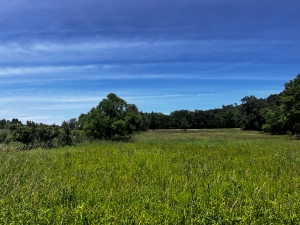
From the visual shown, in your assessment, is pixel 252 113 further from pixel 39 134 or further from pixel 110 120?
pixel 39 134

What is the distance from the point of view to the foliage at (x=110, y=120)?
1096 inches

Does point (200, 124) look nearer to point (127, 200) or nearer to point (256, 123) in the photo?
point (256, 123)

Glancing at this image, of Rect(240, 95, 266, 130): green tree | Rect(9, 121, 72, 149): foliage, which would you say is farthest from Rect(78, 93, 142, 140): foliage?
Rect(240, 95, 266, 130): green tree

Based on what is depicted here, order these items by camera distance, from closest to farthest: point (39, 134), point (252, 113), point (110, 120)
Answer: point (39, 134)
point (110, 120)
point (252, 113)

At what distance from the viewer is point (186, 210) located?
4.11 meters

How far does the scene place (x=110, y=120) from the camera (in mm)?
28016

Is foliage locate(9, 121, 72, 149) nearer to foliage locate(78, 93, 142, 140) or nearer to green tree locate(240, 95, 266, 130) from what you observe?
foliage locate(78, 93, 142, 140)

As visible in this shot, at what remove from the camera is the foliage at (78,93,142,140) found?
27847 millimetres

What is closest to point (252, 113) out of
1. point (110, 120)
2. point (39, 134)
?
point (110, 120)

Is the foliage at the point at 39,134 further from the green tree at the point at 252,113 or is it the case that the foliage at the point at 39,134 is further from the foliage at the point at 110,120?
the green tree at the point at 252,113

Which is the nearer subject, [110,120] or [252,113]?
[110,120]

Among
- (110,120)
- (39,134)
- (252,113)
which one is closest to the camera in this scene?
(39,134)

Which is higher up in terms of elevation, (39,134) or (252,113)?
(252,113)

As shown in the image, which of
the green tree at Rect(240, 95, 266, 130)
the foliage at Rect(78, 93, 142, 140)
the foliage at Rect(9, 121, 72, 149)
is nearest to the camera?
the foliage at Rect(9, 121, 72, 149)
